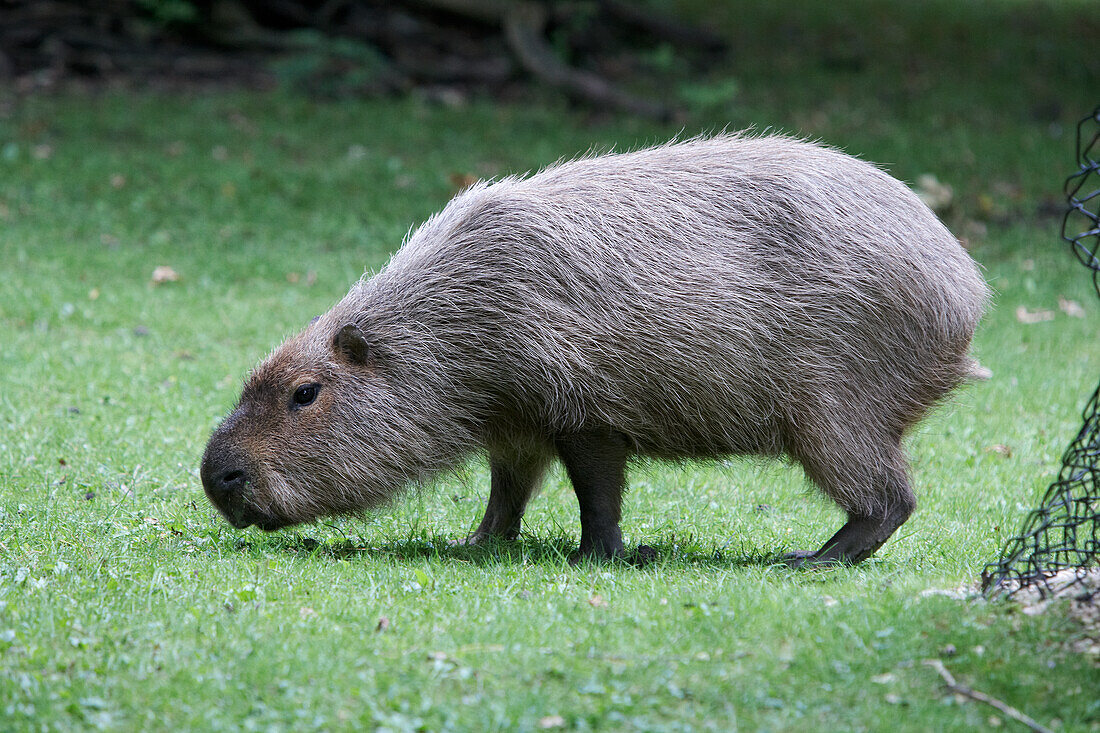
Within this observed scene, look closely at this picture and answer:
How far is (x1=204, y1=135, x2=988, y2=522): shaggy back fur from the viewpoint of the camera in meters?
4.90

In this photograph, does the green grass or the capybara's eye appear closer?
the green grass

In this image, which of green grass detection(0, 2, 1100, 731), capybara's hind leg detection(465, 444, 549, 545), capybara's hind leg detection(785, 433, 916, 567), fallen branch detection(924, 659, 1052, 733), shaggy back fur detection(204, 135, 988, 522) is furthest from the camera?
capybara's hind leg detection(465, 444, 549, 545)

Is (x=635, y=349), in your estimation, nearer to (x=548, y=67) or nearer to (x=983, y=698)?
(x=983, y=698)

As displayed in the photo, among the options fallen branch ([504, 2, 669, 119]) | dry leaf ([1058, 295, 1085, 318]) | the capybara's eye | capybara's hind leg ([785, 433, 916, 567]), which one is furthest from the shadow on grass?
fallen branch ([504, 2, 669, 119])

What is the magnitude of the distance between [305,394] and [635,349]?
1.42 meters

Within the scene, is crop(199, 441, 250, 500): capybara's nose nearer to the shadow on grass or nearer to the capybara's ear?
the shadow on grass

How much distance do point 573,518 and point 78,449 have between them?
262 cm

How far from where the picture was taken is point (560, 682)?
368 centimetres

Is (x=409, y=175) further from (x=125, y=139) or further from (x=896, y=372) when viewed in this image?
(x=896, y=372)

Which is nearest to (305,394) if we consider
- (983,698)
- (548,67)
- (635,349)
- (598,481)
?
(598,481)

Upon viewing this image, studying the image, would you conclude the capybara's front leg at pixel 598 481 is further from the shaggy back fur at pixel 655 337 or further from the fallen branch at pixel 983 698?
the fallen branch at pixel 983 698

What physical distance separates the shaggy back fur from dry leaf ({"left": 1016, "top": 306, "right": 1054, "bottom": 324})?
5.16 m

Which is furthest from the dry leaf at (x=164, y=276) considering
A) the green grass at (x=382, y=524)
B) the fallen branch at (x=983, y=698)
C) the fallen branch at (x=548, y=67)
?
the fallen branch at (x=983, y=698)

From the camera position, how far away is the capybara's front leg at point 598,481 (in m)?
5.05
